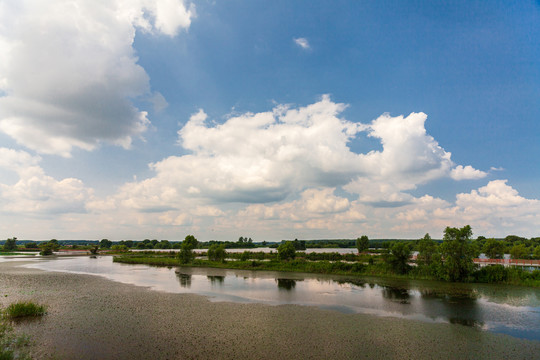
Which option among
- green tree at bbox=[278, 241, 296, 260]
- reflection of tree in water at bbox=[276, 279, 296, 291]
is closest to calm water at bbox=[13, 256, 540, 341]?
reflection of tree in water at bbox=[276, 279, 296, 291]

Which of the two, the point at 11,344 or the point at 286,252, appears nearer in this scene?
the point at 11,344

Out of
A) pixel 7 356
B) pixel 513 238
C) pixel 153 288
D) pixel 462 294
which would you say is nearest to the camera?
pixel 7 356

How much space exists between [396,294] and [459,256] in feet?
52.0

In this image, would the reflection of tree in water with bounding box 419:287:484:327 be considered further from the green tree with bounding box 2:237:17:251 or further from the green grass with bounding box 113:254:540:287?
the green tree with bounding box 2:237:17:251

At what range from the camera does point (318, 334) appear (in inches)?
821

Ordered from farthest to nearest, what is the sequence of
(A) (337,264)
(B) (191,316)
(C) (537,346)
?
(A) (337,264) → (B) (191,316) → (C) (537,346)

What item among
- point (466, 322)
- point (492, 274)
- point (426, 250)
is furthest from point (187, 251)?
point (466, 322)

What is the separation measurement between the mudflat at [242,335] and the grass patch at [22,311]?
124 centimetres

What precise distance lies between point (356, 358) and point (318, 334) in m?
4.68

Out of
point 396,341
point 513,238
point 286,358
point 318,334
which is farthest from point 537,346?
point 513,238

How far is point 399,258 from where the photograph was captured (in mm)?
51188

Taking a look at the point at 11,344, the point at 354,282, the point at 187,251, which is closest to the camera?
the point at 11,344

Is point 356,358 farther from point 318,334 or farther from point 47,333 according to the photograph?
point 47,333

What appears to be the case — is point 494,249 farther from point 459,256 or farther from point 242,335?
point 242,335
